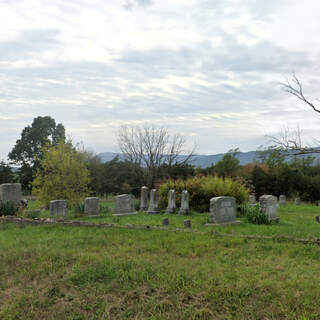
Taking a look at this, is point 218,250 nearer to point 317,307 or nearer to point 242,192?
point 317,307

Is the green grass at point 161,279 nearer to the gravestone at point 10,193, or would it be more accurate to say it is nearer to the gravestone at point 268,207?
the gravestone at point 268,207

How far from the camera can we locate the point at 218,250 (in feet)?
24.6

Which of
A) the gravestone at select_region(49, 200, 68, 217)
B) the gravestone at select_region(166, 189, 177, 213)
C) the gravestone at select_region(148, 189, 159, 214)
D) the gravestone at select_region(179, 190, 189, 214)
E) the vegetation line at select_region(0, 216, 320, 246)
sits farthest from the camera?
the gravestone at select_region(148, 189, 159, 214)

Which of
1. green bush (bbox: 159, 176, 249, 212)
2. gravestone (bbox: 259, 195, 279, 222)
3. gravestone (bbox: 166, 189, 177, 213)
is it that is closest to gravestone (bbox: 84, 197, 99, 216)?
gravestone (bbox: 166, 189, 177, 213)

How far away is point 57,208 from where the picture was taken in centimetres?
1343

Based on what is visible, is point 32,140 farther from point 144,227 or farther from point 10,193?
point 144,227

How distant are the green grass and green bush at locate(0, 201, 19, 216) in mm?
5908

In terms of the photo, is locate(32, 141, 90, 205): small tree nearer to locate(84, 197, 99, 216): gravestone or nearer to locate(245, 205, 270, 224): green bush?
locate(84, 197, 99, 216): gravestone

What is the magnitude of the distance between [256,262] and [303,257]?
117 centimetres

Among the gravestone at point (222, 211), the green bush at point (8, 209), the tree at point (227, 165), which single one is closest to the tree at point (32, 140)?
the tree at point (227, 165)

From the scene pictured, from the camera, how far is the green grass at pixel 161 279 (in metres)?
5.08

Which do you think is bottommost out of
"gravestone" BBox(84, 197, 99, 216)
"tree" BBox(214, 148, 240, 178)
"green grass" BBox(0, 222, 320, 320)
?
"green grass" BBox(0, 222, 320, 320)

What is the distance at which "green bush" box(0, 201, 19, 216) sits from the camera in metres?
13.9

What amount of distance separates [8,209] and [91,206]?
11.4 feet
